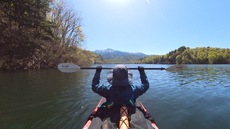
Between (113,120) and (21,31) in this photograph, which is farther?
(21,31)

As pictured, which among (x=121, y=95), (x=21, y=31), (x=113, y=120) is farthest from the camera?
(x=21, y=31)

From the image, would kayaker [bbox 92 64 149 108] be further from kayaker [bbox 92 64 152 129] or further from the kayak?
the kayak

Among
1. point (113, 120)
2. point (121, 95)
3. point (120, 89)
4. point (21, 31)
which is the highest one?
point (21, 31)

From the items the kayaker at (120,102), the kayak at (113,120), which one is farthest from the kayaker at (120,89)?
the kayak at (113,120)

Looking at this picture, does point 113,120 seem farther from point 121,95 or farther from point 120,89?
point 120,89

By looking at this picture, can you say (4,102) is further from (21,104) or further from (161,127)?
(161,127)

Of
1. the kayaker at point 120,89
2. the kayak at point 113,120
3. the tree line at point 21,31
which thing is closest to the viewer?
the kayak at point 113,120

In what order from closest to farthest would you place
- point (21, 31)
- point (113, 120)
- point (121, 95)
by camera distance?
1. point (113, 120)
2. point (121, 95)
3. point (21, 31)

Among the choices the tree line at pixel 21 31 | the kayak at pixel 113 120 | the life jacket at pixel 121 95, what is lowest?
the kayak at pixel 113 120

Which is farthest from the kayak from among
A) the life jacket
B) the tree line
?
the tree line

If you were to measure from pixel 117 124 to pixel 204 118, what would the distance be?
4188mm

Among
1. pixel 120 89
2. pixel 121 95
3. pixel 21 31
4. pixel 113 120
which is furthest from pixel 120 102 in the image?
pixel 21 31

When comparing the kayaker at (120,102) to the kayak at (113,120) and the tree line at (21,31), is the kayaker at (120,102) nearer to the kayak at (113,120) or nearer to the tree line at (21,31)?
the kayak at (113,120)

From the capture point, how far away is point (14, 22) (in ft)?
74.3
